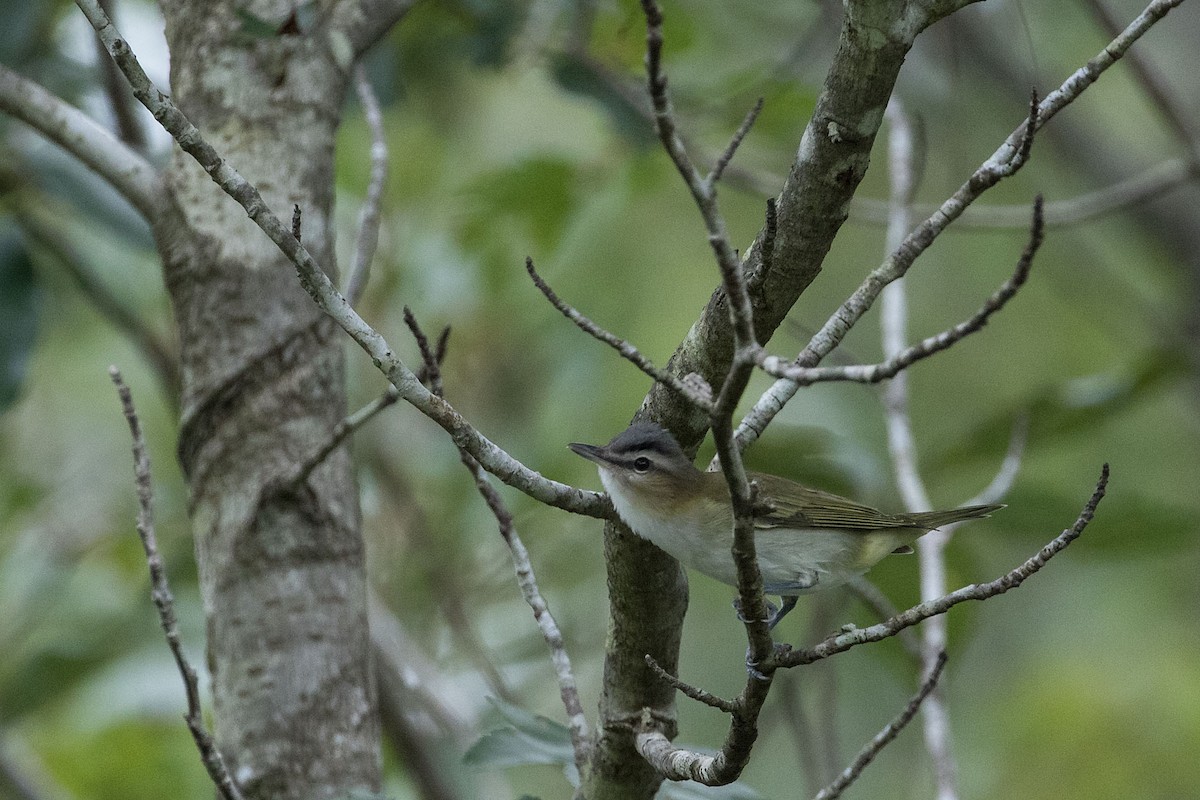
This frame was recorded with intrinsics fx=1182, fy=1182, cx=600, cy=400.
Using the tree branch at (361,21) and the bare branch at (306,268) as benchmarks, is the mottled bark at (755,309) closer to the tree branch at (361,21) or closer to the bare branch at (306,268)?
the bare branch at (306,268)

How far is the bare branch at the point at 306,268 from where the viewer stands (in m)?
1.75

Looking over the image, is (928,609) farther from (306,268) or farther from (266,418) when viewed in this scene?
(266,418)

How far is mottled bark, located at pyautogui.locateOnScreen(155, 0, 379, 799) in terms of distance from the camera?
2668 millimetres

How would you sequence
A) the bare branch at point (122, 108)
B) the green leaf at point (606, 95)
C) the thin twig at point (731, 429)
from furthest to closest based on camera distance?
the green leaf at point (606, 95), the bare branch at point (122, 108), the thin twig at point (731, 429)

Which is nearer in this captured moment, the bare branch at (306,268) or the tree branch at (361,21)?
the bare branch at (306,268)

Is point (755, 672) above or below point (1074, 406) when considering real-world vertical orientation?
below

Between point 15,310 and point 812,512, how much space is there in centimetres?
251

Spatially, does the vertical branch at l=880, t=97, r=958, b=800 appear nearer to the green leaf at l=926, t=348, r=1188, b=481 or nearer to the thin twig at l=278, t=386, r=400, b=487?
the green leaf at l=926, t=348, r=1188, b=481

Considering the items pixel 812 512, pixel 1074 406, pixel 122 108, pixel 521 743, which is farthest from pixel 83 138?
pixel 1074 406

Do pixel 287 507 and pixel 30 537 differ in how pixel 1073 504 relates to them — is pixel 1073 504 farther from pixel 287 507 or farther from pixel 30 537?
pixel 30 537

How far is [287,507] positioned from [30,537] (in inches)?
136

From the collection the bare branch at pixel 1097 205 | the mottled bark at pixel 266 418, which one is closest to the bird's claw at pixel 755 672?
the mottled bark at pixel 266 418

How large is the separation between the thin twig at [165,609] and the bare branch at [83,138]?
773mm

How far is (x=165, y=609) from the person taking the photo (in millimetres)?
2186
